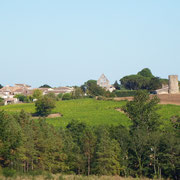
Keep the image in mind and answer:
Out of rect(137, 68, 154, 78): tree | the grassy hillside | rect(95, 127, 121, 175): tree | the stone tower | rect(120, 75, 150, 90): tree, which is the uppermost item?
rect(137, 68, 154, 78): tree

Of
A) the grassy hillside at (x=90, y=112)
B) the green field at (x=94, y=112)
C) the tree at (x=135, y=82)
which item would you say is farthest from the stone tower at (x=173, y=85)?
the tree at (x=135, y=82)

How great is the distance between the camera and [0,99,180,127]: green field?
6297 cm

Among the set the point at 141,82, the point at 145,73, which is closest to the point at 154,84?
the point at 141,82

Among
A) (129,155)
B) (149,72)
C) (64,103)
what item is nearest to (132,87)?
(149,72)

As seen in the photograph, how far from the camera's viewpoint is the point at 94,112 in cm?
7194

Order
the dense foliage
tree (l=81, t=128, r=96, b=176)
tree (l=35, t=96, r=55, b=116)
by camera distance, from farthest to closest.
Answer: the dense foliage → tree (l=35, t=96, r=55, b=116) → tree (l=81, t=128, r=96, b=176)

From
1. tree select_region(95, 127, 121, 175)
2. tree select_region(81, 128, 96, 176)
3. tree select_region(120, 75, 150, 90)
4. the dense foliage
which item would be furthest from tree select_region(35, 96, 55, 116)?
tree select_region(120, 75, 150, 90)

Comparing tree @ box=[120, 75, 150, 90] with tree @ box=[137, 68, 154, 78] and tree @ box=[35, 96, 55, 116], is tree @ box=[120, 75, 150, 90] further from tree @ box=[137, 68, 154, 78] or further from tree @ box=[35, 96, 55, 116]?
tree @ box=[35, 96, 55, 116]

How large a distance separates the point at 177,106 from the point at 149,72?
286 feet

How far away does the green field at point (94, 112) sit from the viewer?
2479 inches

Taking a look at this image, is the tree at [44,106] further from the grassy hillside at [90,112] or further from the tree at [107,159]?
the tree at [107,159]

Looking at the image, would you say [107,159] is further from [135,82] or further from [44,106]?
[135,82]

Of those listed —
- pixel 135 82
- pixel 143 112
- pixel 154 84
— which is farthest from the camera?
pixel 135 82

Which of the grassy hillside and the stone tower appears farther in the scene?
the stone tower
